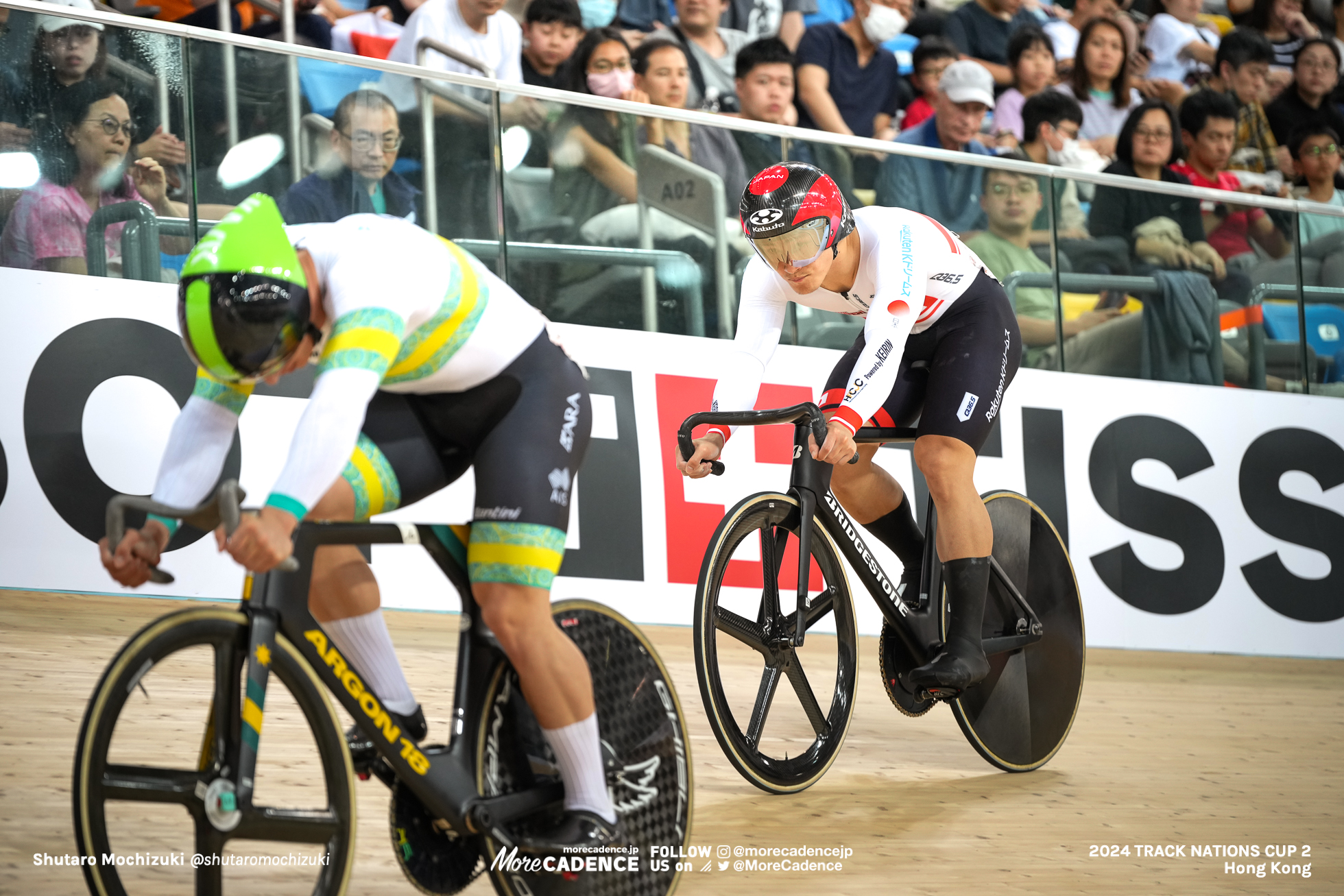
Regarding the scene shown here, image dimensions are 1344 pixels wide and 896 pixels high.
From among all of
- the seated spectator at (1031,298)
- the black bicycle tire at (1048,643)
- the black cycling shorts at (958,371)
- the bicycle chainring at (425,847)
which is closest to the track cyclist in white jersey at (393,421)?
the bicycle chainring at (425,847)

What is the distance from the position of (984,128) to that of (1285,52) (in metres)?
3.74

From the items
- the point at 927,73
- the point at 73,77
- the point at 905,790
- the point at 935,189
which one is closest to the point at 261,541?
the point at 905,790

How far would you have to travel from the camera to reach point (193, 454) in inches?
98.4

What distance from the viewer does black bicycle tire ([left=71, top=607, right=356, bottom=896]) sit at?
216 centimetres

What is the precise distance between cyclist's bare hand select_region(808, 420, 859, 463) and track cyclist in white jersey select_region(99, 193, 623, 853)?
0.93 metres

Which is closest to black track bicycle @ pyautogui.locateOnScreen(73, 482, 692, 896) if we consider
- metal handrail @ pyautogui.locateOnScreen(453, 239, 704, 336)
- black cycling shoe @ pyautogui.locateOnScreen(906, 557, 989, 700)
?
black cycling shoe @ pyautogui.locateOnScreen(906, 557, 989, 700)

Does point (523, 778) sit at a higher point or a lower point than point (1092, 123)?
lower

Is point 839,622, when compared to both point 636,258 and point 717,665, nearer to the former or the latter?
point 717,665

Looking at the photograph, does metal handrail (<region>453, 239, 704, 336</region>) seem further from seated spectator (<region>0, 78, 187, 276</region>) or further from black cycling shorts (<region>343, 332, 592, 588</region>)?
black cycling shorts (<region>343, 332, 592, 588</region>)

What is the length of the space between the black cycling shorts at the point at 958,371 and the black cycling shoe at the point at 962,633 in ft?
1.23

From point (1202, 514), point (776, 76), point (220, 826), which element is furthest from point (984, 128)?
point (220, 826)

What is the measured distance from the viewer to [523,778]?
2723 mm

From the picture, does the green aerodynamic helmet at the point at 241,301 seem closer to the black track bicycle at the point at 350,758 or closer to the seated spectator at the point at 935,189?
the black track bicycle at the point at 350,758

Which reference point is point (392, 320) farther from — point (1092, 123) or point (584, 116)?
point (1092, 123)
